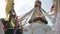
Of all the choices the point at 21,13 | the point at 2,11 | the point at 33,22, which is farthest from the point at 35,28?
the point at 2,11

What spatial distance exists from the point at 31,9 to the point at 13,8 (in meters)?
0.17

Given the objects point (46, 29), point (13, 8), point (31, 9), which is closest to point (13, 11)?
point (13, 8)

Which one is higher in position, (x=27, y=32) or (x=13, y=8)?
(x=13, y=8)

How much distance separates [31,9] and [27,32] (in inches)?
8.5

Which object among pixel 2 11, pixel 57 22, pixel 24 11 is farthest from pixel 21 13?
pixel 57 22

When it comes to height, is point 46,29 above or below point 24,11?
below

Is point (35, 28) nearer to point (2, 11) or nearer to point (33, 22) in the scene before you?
point (33, 22)

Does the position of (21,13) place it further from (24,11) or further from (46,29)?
(46,29)

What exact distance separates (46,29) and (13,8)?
1.18ft

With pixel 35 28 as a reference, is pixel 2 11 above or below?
above

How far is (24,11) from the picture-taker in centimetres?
215

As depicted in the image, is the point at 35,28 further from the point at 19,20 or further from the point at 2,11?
the point at 2,11

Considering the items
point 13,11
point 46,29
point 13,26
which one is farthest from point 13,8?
point 46,29

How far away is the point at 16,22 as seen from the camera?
2.14 meters
